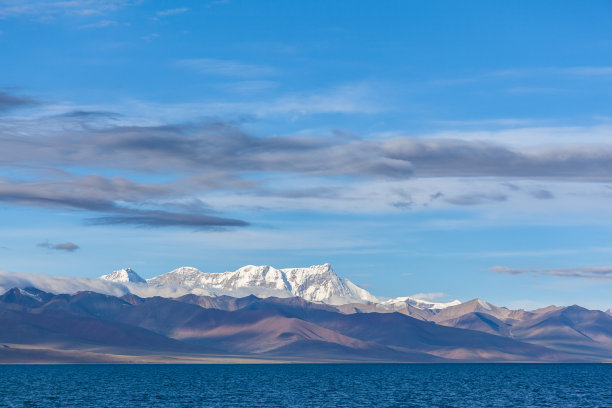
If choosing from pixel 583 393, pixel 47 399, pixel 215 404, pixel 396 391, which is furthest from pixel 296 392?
pixel 583 393

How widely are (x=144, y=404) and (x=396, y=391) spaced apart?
65.3m

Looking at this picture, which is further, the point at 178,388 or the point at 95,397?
the point at 178,388

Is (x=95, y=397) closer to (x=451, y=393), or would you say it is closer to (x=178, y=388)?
(x=178, y=388)

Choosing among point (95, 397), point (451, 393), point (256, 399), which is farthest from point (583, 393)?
point (95, 397)

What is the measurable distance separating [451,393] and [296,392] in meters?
33.1

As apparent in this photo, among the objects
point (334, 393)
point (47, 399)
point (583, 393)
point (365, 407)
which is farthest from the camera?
point (583, 393)

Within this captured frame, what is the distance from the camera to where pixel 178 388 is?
194 meters

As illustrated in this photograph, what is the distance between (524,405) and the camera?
151375 mm

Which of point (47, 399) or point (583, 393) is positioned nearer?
point (47, 399)

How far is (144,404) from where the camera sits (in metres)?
143

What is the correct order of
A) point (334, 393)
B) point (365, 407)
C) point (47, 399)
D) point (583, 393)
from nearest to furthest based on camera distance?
point (365, 407), point (47, 399), point (334, 393), point (583, 393)

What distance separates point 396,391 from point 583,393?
1651 inches

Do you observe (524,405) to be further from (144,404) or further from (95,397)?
(95,397)

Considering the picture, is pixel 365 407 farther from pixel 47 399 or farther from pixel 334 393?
pixel 47 399
